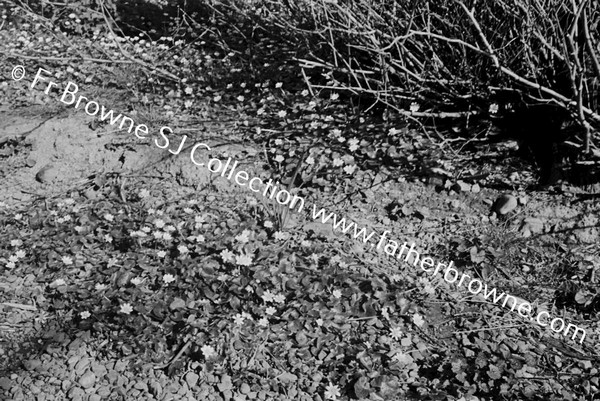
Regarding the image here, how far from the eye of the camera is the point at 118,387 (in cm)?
267

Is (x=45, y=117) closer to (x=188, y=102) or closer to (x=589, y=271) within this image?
(x=188, y=102)

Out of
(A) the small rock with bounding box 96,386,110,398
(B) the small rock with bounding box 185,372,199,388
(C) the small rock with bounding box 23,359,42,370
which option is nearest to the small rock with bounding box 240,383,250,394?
(B) the small rock with bounding box 185,372,199,388

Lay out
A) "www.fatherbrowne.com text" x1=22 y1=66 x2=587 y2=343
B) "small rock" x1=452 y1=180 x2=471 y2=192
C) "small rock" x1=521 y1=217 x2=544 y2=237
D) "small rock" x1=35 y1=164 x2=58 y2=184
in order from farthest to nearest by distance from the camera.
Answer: "small rock" x1=35 y1=164 x2=58 y2=184 < "small rock" x1=452 y1=180 x2=471 y2=192 < "small rock" x1=521 y1=217 x2=544 y2=237 < "www.fatherbrowne.com text" x1=22 y1=66 x2=587 y2=343

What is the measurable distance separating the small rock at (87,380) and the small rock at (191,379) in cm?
41

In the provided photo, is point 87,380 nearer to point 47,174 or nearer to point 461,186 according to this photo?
point 47,174

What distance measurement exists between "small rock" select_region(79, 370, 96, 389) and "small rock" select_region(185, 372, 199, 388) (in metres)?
0.41

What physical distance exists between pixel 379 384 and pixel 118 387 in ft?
3.72

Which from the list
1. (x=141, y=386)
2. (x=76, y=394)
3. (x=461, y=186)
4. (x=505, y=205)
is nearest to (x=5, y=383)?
(x=76, y=394)

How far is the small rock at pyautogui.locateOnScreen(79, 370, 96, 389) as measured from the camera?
2.68 m

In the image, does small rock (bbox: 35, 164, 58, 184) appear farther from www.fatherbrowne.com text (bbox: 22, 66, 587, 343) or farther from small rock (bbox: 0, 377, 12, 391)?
small rock (bbox: 0, 377, 12, 391)

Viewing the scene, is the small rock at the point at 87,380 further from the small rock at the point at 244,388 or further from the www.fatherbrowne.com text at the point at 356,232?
the www.fatherbrowne.com text at the point at 356,232

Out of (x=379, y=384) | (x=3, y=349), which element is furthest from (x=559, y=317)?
(x=3, y=349)

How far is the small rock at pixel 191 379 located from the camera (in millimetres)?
2691

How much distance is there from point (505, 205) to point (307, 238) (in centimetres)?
113
